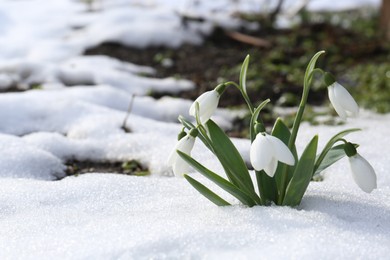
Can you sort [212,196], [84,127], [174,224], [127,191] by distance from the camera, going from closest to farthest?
[174,224], [212,196], [127,191], [84,127]

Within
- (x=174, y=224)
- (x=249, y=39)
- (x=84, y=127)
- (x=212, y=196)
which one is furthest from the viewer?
(x=249, y=39)

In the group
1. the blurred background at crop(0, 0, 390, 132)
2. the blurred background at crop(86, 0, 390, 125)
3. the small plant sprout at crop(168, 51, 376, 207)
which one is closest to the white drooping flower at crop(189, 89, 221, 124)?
the small plant sprout at crop(168, 51, 376, 207)

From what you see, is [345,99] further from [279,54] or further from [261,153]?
[279,54]

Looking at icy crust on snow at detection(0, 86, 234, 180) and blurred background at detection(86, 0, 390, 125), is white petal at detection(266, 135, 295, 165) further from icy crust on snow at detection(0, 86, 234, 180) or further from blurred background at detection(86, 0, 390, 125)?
blurred background at detection(86, 0, 390, 125)

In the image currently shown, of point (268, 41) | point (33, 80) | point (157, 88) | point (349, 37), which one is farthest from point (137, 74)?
point (349, 37)

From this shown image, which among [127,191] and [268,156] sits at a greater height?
[268,156]

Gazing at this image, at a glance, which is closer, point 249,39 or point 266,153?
point 266,153

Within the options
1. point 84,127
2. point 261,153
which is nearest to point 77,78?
point 84,127

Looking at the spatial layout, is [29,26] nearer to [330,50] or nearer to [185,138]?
[330,50]
